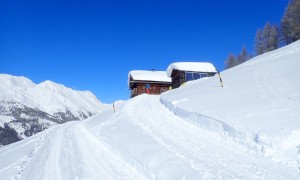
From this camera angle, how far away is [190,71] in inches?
1987

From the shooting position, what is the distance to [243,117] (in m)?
13.7

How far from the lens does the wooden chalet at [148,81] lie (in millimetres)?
58219

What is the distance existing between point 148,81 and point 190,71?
34.9ft

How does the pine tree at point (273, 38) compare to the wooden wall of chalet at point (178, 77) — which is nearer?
the wooden wall of chalet at point (178, 77)

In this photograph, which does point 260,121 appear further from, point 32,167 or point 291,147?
point 32,167

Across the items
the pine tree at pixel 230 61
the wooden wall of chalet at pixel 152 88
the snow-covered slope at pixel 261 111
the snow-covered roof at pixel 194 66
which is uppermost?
the pine tree at pixel 230 61

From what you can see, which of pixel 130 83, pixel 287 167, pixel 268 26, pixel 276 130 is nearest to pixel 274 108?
pixel 276 130

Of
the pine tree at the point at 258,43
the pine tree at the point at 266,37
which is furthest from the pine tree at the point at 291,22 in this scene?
the pine tree at the point at 258,43

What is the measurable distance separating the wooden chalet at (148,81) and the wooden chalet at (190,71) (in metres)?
7.01

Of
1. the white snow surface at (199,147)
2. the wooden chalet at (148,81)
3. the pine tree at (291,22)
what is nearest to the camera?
the white snow surface at (199,147)

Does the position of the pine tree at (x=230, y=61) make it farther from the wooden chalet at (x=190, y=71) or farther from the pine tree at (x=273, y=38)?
the wooden chalet at (x=190, y=71)

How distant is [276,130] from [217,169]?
3162 mm

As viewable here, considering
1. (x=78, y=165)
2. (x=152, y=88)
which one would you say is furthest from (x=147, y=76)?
(x=78, y=165)

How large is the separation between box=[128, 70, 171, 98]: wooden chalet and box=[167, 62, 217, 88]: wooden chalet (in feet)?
23.0
